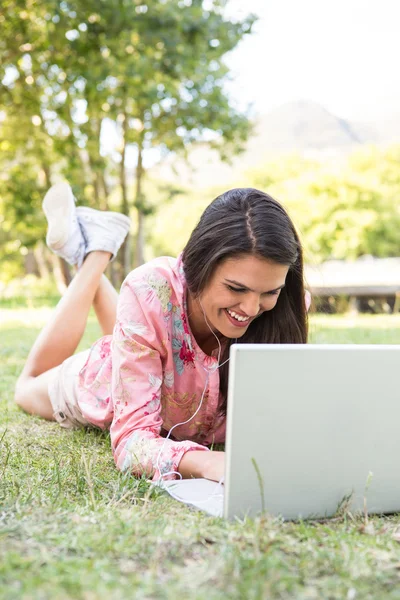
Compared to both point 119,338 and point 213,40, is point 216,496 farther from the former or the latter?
point 213,40

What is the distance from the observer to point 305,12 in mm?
33875

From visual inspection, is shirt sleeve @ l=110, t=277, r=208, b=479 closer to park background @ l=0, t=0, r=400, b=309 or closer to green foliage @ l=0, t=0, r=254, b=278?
park background @ l=0, t=0, r=400, b=309

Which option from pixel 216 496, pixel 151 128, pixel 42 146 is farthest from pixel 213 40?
pixel 216 496

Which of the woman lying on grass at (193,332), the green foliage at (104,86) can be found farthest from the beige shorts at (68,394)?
the green foliage at (104,86)

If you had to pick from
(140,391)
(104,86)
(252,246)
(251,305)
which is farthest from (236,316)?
(104,86)

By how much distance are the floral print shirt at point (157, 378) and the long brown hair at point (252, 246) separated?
86 millimetres

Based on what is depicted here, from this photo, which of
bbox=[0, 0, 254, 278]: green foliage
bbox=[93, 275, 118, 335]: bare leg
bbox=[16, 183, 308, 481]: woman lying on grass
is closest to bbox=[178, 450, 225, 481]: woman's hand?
bbox=[16, 183, 308, 481]: woman lying on grass

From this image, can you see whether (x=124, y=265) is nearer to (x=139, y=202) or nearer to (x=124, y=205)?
(x=124, y=205)

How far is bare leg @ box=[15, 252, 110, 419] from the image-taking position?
3.27 metres

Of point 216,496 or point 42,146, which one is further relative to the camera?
point 42,146

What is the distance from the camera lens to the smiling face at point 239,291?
1998mm

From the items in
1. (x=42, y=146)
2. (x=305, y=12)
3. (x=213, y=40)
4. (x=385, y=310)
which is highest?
(x=305, y=12)

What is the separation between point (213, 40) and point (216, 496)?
8.94 meters

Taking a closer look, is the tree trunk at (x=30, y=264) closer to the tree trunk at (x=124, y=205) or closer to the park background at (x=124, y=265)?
the park background at (x=124, y=265)
